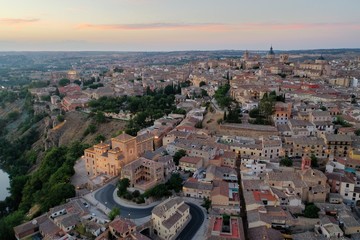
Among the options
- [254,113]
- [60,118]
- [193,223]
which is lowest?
[193,223]

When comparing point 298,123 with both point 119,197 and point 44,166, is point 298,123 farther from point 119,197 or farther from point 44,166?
point 44,166

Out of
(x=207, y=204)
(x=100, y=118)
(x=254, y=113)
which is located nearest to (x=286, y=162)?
(x=207, y=204)

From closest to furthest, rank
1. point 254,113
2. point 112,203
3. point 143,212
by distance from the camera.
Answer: point 143,212, point 112,203, point 254,113

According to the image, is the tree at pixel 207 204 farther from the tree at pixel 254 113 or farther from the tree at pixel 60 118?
the tree at pixel 60 118

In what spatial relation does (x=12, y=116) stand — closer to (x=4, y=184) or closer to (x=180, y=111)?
(x=4, y=184)

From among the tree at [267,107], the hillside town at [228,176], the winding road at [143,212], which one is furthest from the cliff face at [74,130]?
the tree at [267,107]

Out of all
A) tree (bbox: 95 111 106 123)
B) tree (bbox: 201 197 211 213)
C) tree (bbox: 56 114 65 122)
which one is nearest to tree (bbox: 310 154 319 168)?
tree (bbox: 201 197 211 213)
